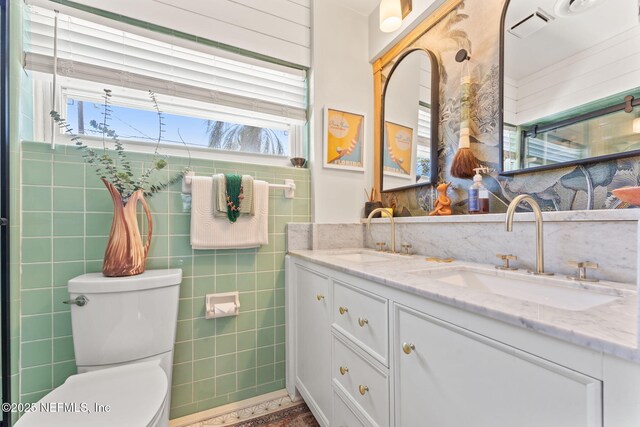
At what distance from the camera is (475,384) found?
1.90 feet

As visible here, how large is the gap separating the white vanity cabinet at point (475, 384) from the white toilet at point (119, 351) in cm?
78

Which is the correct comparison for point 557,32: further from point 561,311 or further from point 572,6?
point 561,311

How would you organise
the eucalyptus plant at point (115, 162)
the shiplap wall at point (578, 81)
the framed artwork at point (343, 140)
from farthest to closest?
1. the framed artwork at point (343, 140)
2. the eucalyptus plant at point (115, 162)
3. the shiplap wall at point (578, 81)

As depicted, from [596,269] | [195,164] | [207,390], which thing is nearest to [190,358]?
[207,390]

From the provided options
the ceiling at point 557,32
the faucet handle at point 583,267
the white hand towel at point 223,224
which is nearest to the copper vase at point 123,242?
the white hand towel at point 223,224

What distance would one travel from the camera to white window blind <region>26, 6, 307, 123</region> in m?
1.27

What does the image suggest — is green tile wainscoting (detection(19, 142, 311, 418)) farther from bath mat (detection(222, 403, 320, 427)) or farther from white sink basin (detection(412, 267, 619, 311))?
white sink basin (detection(412, 267, 619, 311))

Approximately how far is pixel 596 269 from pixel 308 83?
5.55 ft

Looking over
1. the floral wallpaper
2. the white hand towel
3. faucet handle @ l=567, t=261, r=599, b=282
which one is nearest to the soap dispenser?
the floral wallpaper

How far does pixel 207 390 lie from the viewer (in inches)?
57.2

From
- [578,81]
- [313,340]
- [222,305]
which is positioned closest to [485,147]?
[578,81]

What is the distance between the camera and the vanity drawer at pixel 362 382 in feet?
2.78

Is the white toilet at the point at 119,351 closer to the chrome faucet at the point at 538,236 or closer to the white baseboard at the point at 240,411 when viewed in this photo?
the white baseboard at the point at 240,411

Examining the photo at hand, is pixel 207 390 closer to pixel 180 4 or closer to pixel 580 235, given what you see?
pixel 580 235
